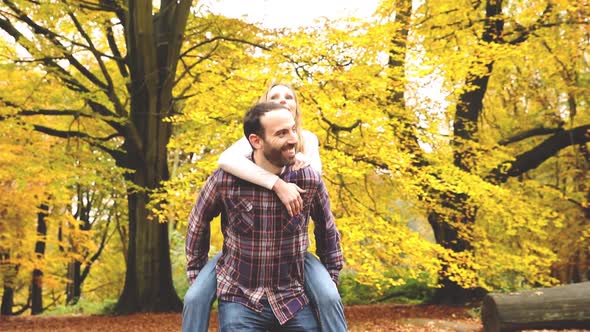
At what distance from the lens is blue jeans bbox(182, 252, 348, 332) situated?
2.33 metres

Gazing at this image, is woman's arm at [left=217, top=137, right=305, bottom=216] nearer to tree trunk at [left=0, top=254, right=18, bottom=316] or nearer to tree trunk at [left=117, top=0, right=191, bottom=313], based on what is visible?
tree trunk at [left=117, top=0, right=191, bottom=313]

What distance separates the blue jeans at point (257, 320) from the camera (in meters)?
2.25

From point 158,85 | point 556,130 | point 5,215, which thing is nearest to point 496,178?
point 556,130

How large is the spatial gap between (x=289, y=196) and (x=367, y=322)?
930cm

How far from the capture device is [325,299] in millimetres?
2326

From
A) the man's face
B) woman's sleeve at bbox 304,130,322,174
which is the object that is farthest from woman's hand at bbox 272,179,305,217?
woman's sleeve at bbox 304,130,322,174

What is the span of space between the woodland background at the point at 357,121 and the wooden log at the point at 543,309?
1.20 m

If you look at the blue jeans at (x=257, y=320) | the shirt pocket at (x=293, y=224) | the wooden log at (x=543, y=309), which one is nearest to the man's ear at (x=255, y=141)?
the shirt pocket at (x=293, y=224)

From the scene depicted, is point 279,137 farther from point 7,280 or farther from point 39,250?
point 39,250

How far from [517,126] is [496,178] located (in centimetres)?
319

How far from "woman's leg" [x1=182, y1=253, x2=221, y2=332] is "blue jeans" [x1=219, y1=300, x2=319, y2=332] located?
7cm

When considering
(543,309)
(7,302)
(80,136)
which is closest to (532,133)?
(543,309)

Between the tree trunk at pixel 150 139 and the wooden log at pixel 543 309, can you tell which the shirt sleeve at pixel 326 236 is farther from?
the tree trunk at pixel 150 139

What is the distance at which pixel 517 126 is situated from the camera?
1566cm
